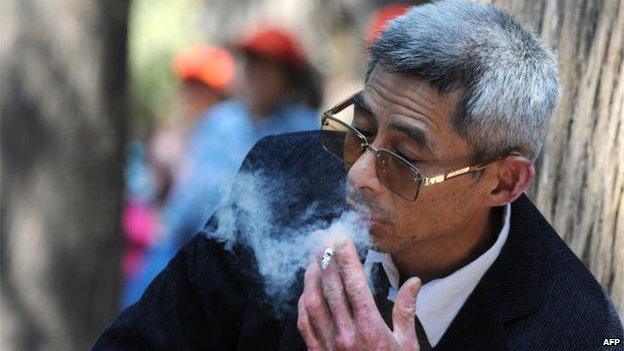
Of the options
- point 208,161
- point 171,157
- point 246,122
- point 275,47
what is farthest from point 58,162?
point 171,157

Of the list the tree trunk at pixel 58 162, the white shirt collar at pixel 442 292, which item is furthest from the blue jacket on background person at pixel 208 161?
the white shirt collar at pixel 442 292

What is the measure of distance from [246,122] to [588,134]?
306cm

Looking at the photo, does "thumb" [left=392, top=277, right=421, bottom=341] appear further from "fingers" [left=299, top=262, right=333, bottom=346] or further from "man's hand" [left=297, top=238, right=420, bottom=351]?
"fingers" [left=299, top=262, right=333, bottom=346]

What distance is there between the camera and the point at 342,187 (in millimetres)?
3322

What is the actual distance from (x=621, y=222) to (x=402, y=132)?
996 millimetres

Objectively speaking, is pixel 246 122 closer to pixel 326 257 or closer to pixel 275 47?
pixel 275 47

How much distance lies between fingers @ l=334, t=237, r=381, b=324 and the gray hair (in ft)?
1.52

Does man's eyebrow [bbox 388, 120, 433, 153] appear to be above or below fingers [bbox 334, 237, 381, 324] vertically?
above

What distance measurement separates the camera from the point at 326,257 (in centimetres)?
299

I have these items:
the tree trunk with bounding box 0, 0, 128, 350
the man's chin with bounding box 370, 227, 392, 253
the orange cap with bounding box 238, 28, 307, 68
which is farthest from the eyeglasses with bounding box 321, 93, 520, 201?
the orange cap with bounding box 238, 28, 307, 68

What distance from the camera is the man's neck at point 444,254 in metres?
3.29

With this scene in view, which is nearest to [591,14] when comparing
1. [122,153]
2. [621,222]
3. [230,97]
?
[621,222]

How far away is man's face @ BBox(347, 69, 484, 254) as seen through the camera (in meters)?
3.09

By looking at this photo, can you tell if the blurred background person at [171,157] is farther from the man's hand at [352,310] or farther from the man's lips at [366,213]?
the man's hand at [352,310]
